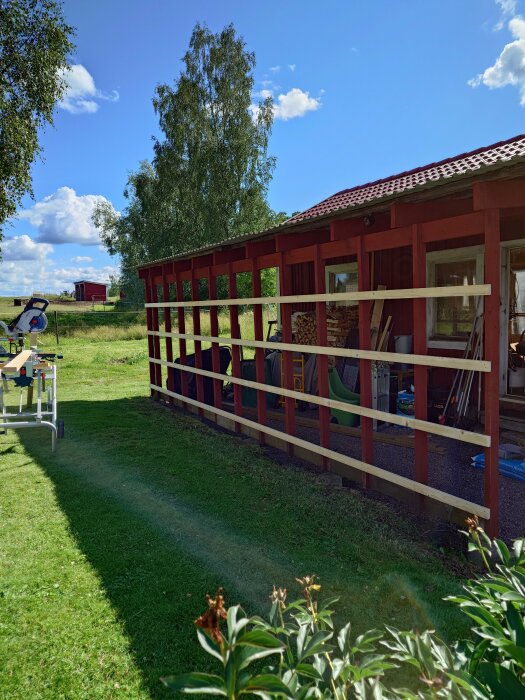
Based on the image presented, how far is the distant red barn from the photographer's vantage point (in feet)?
190

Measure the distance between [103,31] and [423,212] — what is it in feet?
50.3

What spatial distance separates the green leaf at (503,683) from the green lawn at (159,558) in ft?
5.83

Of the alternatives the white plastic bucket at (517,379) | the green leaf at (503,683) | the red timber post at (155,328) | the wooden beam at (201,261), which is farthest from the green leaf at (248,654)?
the red timber post at (155,328)

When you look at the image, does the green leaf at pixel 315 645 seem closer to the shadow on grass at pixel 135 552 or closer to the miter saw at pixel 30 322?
the shadow on grass at pixel 135 552

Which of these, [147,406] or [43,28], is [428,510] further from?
[43,28]

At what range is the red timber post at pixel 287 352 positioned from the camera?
5539 millimetres

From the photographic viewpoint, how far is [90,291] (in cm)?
5844

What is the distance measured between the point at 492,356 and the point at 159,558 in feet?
8.72

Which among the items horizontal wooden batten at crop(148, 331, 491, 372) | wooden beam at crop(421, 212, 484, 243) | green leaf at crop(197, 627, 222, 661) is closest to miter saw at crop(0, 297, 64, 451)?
horizontal wooden batten at crop(148, 331, 491, 372)

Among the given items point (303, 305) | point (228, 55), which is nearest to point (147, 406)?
point (303, 305)

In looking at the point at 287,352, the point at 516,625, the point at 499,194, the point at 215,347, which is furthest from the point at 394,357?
the point at 215,347

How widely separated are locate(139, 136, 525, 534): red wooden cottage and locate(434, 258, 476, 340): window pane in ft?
0.06

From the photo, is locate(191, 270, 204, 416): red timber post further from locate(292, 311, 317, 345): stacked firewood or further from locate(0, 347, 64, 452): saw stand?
locate(0, 347, 64, 452): saw stand

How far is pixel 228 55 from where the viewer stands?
23219mm
